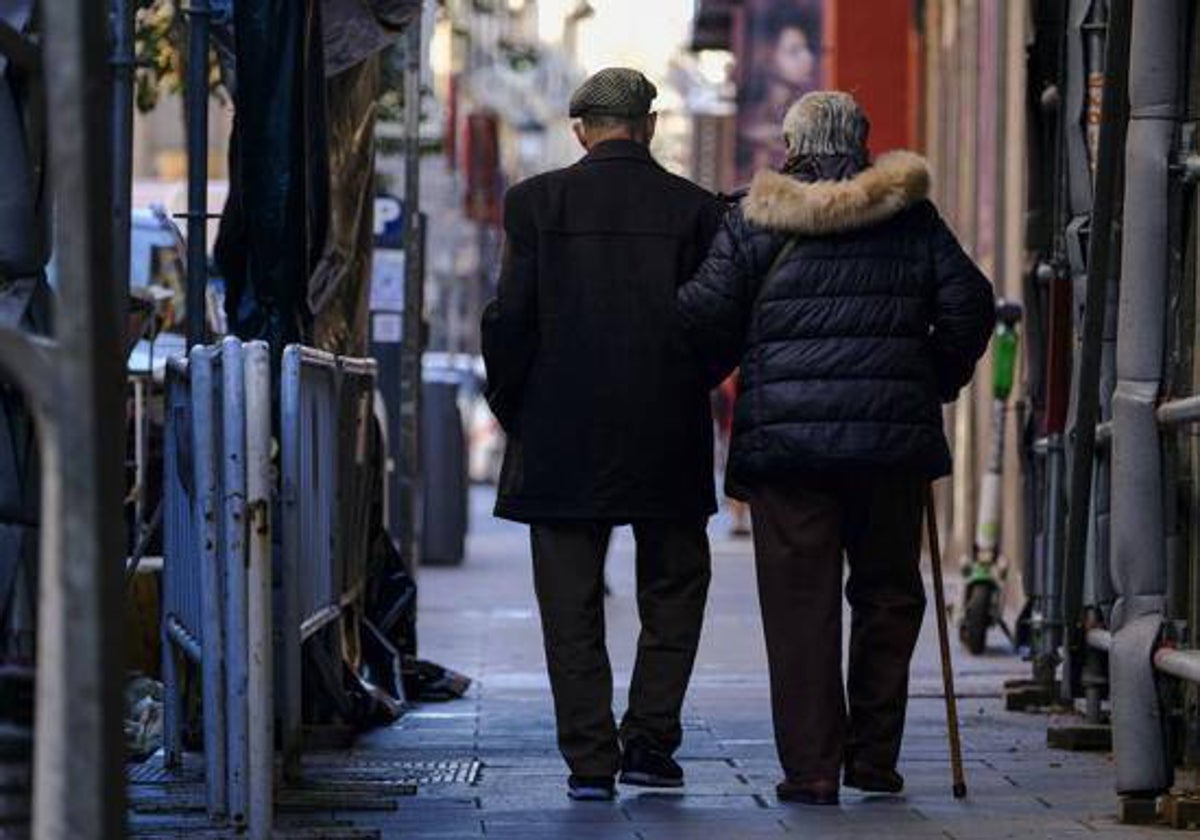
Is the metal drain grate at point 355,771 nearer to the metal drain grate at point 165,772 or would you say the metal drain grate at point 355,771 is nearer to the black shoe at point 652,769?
the metal drain grate at point 165,772

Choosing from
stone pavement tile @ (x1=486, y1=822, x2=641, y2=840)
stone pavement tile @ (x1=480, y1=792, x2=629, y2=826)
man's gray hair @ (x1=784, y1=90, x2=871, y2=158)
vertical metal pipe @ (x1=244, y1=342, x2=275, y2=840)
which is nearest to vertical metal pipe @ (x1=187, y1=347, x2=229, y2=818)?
vertical metal pipe @ (x1=244, y1=342, x2=275, y2=840)

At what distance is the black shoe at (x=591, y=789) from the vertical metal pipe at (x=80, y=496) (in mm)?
4825

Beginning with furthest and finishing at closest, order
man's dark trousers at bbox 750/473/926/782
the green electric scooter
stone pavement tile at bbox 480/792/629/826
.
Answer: the green electric scooter → man's dark trousers at bbox 750/473/926/782 → stone pavement tile at bbox 480/792/629/826

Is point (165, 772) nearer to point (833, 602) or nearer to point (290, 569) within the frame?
point (290, 569)

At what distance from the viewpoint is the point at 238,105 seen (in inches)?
394

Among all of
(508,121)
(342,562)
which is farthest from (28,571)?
(508,121)

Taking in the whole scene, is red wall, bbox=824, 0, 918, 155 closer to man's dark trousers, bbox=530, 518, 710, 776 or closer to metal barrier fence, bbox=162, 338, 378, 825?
metal barrier fence, bbox=162, 338, 378, 825

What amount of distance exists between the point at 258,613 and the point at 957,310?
2.12 meters

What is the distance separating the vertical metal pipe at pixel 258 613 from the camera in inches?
294

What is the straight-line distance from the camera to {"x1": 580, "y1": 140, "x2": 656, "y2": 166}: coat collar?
909 cm

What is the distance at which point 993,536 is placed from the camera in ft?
51.8

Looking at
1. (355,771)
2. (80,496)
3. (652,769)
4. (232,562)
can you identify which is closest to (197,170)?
(355,771)

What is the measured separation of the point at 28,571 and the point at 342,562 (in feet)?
13.6

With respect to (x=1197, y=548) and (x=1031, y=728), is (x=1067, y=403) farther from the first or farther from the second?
(x=1197, y=548)
